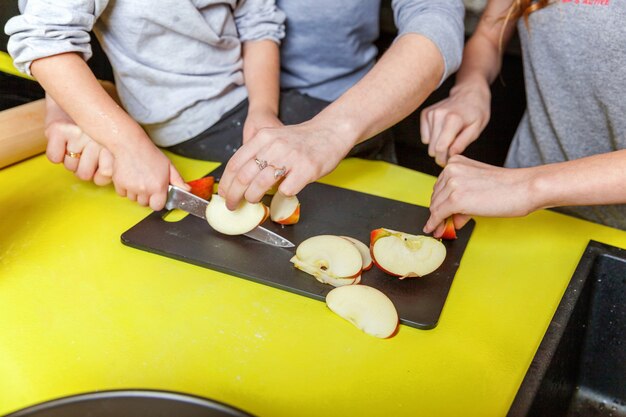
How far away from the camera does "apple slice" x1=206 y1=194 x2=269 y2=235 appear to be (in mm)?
922

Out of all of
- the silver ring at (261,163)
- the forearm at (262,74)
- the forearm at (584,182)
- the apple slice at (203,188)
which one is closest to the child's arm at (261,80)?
the forearm at (262,74)

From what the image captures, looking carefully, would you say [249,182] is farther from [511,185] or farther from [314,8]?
[314,8]

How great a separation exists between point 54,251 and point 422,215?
1.79ft

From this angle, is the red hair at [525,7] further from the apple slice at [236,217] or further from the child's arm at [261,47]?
the apple slice at [236,217]

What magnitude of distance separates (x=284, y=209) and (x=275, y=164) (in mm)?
93

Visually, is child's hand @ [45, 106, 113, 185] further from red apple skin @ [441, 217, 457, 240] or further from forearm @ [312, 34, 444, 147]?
red apple skin @ [441, 217, 457, 240]

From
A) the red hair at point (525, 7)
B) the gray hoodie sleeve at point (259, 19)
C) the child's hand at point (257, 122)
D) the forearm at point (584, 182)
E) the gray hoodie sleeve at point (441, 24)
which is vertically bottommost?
the child's hand at point (257, 122)

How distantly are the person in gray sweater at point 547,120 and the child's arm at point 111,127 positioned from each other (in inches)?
16.3

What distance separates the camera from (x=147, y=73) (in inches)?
41.4

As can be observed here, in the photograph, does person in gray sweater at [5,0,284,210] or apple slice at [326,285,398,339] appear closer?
apple slice at [326,285,398,339]

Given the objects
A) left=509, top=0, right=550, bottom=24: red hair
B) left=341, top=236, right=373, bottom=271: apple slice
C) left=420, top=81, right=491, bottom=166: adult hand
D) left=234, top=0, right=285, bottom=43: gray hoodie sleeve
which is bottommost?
left=341, top=236, right=373, bottom=271: apple slice

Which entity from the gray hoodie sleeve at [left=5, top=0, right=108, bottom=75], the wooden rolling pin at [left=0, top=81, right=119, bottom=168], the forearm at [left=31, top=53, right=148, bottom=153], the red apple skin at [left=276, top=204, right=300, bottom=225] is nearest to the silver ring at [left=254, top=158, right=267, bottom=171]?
the red apple skin at [left=276, top=204, right=300, bottom=225]

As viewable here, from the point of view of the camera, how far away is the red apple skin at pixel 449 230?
0.95 m

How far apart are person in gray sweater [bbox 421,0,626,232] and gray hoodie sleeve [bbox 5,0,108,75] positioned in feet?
1.84
